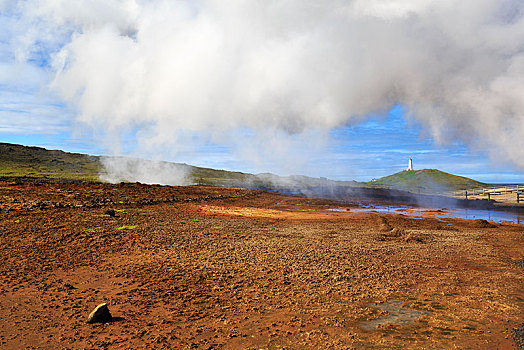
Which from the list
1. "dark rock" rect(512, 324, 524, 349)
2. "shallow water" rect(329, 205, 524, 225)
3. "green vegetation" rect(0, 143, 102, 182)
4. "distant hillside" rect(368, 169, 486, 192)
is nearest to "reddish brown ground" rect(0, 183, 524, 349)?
"dark rock" rect(512, 324, 524, 349)

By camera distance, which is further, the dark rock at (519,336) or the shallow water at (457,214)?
the shallow water at (457,214)

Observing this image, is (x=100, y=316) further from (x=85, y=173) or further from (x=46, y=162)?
(x=46, y=162)

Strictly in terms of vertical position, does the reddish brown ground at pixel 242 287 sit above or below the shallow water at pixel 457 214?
below

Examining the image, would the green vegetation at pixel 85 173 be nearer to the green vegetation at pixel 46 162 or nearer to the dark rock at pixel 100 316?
the green vegetation at pixel 46 162

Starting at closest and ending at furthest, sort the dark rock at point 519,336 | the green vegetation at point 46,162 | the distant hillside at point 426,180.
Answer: the dark rock at point 519,336
the green vegetation at point 46,162
the distant hillside at point 426,180

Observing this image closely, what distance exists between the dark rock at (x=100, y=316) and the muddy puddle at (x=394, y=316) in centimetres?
514

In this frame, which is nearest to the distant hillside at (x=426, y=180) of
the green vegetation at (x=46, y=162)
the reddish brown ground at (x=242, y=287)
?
the green vegetation at (x=46, y=162)

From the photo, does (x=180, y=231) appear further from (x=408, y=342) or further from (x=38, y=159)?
(x=38, y=159)

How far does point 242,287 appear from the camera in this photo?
9312 millimetres

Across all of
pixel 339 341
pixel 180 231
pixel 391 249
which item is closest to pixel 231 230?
pixel 180 231

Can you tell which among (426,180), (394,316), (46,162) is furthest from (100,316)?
(426,180)

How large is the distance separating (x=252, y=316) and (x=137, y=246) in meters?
7.49

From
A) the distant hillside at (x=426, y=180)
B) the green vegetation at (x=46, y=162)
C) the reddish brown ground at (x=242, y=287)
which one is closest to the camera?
the reddish brown ground at (x=242, y=287)

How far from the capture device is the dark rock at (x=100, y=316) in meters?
6.91
